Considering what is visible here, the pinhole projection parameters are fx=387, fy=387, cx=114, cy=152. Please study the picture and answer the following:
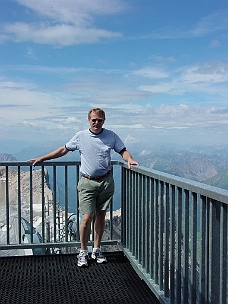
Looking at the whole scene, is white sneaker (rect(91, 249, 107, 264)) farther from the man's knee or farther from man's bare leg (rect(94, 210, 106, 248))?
the man's knee

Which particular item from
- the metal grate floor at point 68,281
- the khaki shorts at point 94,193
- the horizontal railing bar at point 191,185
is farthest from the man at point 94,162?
the horizontal railing bar at point 191,185

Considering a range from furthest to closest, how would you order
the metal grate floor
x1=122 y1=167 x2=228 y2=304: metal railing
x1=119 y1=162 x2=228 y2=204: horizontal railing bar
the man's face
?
the man's face, the metal grate floor, x1=122 y1=167 x2=228 y2=304: metal railing, x1=119 y1=162 x2=228 y2=204: horizontal railing bar

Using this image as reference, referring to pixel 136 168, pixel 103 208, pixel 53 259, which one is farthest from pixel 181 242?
pixel 53 259

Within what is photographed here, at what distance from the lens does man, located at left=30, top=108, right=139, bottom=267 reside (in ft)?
14.6

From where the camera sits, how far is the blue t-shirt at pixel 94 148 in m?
4.45

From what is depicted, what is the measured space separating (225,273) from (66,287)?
80.3 inches

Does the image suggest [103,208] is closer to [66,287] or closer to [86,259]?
[86,259]

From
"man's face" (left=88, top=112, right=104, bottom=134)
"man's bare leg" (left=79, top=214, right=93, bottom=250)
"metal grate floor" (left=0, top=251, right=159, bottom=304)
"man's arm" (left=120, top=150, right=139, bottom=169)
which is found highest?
"man's face" (left=88, top=112, right=104, bottom=134)

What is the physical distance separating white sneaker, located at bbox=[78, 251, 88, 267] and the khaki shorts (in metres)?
0.53

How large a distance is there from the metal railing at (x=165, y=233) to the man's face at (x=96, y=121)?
630 millimetres

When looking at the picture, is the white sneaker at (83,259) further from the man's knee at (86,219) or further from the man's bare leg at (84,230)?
the man's knee at (86,219)

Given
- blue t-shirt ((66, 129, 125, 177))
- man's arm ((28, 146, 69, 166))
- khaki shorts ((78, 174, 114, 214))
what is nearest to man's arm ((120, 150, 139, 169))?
blue t-shirt ((66, 129, 125, 177))

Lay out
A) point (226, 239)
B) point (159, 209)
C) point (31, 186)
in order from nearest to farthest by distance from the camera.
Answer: point (226, 239) → point (159, 209) → point (31, 186)

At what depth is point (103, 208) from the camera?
15.1 feet
